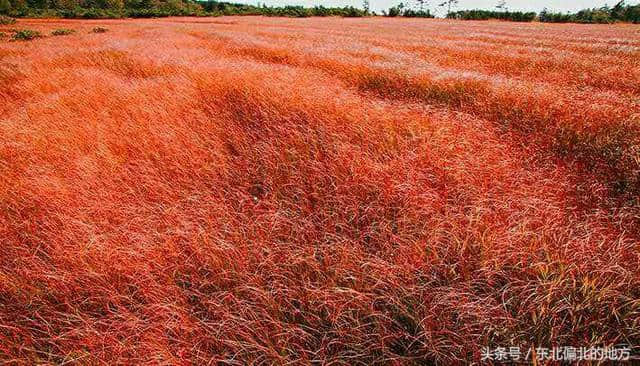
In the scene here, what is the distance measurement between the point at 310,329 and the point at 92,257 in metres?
1.64

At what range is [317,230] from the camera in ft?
8.14

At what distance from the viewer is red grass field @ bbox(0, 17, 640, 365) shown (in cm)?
166

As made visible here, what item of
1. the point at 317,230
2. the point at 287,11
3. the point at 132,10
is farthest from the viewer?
the point at 287,11

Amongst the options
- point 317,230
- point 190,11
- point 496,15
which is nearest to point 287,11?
point 190,11

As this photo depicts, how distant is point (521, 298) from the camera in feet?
5.70

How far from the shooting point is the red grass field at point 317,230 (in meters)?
1.66

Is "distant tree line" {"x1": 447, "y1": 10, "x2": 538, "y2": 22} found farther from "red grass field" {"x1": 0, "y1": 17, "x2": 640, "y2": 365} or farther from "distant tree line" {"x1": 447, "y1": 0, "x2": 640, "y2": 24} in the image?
"red grass field" {"x1": 0, "y1": 17, "x2": 640, "y2": 365}

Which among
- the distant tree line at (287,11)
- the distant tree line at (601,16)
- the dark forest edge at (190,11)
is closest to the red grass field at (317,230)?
the dark forest edge at (190,11)

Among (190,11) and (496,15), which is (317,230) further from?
(496,15)

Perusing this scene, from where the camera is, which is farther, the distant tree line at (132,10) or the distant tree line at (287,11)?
the distant tree line at (287,11)

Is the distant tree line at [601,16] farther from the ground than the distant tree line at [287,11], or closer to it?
closer to it

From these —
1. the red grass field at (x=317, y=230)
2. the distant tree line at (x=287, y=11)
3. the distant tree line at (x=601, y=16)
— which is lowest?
the red grass field at (x=317, y=230)

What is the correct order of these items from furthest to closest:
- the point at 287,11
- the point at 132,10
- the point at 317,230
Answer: the point at 287,11
the point at 132,10
the point at 317,230

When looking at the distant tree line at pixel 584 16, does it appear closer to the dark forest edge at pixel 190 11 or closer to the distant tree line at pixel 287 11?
the dark forest edge at pixel 190 11
